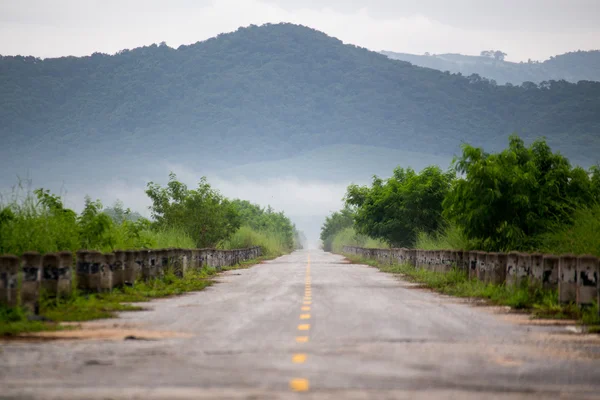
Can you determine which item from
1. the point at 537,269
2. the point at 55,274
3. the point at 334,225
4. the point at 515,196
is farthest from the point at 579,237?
the point at 334,225

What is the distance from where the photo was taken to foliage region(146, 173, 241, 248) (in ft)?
189

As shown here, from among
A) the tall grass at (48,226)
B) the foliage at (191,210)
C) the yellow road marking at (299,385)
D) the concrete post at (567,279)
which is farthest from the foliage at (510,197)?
the foliage at (191,210)

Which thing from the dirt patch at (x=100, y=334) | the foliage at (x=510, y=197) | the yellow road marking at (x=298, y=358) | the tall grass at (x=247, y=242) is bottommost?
the dirt patch at (x=100, y=334)

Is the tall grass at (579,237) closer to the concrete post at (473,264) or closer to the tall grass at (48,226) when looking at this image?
the concrete post at (473,264)

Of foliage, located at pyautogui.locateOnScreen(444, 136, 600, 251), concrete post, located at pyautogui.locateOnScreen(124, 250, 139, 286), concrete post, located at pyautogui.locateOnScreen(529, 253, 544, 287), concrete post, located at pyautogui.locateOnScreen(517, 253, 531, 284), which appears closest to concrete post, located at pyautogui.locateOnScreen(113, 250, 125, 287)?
concrete post, located at pyautogui.locateOnScreen(124, 250, 139, 286)

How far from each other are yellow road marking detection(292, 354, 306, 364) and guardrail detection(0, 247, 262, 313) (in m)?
6.32

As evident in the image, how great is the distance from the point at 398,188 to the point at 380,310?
4563 centimetres

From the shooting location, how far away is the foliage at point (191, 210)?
189ft

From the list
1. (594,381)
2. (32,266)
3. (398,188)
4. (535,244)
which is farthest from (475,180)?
(398,188)

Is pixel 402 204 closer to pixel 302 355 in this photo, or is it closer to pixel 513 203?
pixel 513 203

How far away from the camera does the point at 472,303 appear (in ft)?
74.5

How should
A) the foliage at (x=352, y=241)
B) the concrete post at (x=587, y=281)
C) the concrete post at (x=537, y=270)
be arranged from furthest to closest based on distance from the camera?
the foliage at (x=352, y=241) < the concrete post at (x=537, y=270) < the concrete post at (x=587, y=281)

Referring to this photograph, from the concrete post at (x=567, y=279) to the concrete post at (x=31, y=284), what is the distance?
9.80 metres

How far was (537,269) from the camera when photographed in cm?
2161
